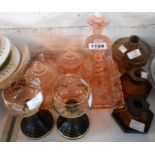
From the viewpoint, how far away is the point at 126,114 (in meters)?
0.64

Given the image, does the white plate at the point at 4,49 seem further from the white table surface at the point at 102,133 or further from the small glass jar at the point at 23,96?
the white table surface at the point at 102,133

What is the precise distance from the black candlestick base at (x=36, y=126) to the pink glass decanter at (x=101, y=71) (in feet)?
0.45

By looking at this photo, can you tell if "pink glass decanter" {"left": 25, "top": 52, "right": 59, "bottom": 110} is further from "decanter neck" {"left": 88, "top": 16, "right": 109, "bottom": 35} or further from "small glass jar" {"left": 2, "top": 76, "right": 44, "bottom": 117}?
"decanter neck" {"left": 88, "top": 16, "right": 109, "bottom": 35}

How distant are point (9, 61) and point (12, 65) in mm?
16

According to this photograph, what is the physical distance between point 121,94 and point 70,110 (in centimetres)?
18

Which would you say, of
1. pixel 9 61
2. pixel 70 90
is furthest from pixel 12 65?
pixel 70 90

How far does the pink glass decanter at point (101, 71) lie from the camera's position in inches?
26.3

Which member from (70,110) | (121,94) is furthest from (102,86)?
(70,110)

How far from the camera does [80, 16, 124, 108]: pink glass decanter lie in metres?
0.67

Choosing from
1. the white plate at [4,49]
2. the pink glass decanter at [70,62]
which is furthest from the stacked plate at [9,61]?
the pink glass decanter at [70,62]

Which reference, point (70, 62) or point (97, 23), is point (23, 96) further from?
point (97, 23)

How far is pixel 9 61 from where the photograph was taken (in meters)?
0.61

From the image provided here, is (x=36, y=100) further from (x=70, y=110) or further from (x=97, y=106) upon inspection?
(x=97, y=106)

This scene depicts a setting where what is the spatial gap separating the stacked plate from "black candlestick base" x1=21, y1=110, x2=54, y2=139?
0.12 m
